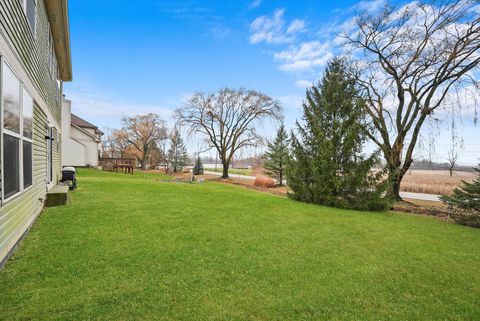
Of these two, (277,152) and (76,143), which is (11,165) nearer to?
(277,152)

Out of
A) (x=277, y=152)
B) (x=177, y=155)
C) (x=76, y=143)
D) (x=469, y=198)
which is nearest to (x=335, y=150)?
(x=469, y=198)

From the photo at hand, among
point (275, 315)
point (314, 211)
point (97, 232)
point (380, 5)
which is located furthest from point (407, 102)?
point (97, 232)

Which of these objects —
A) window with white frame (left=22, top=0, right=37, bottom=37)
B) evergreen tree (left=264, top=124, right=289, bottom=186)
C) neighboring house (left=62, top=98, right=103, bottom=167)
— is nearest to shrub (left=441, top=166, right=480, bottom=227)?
window with white frame (left=22, top=0, right=37, bottom=37)

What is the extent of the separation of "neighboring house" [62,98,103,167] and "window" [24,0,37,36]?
15.5 m

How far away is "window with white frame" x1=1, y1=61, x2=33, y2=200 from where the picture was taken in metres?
2.87

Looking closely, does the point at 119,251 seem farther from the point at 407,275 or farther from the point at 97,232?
the point at 407,275

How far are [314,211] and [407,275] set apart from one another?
4510 millimetres

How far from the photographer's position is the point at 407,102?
11.8 metres

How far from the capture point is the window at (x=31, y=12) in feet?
14.1

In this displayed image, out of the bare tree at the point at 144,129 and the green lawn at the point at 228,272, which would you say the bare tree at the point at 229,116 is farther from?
the green lawn at the point at 228,272

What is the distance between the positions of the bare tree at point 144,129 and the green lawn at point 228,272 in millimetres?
31760

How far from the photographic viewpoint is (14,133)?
325 cm

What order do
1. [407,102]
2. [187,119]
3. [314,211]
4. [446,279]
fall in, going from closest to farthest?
[446,279] < [314,211] < [407,102] < [187,119]

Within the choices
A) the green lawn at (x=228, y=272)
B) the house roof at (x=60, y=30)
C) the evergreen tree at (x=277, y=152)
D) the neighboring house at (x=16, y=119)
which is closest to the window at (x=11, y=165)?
the neighboring house at (x=16, y=119)
